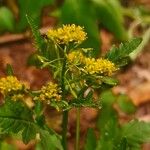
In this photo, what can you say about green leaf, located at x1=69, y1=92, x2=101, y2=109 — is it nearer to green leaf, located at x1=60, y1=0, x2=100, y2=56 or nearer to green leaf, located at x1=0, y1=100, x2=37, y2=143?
green leaf, located at x1=0, y1=100, x2=37, y2=143

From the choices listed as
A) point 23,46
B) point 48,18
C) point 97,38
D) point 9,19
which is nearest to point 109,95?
point 97,38

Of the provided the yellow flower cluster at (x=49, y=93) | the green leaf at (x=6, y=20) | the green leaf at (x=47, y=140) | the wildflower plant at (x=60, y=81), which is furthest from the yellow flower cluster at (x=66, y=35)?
the green leaf at (x=6, y=20)

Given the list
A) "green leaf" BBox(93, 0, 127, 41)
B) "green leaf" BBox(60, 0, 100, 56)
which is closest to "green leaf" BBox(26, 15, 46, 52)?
"green leaf" BBox(60, 0, 100, 56)

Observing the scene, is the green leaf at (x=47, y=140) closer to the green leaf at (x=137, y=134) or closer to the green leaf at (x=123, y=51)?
the green leaf at (x=123, y=51)

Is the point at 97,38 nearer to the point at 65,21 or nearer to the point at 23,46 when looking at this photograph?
the point at 65,21

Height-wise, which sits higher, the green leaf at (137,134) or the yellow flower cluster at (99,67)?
the yellow flower cluster at (99,67)

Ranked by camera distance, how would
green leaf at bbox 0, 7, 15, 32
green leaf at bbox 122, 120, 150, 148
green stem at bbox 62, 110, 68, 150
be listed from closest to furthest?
green stem at bbox 62, 110, 68, 150
green leaf at bbox 122, 120, 150, 148
green leaf at bbox 0, 7, 15, 32
